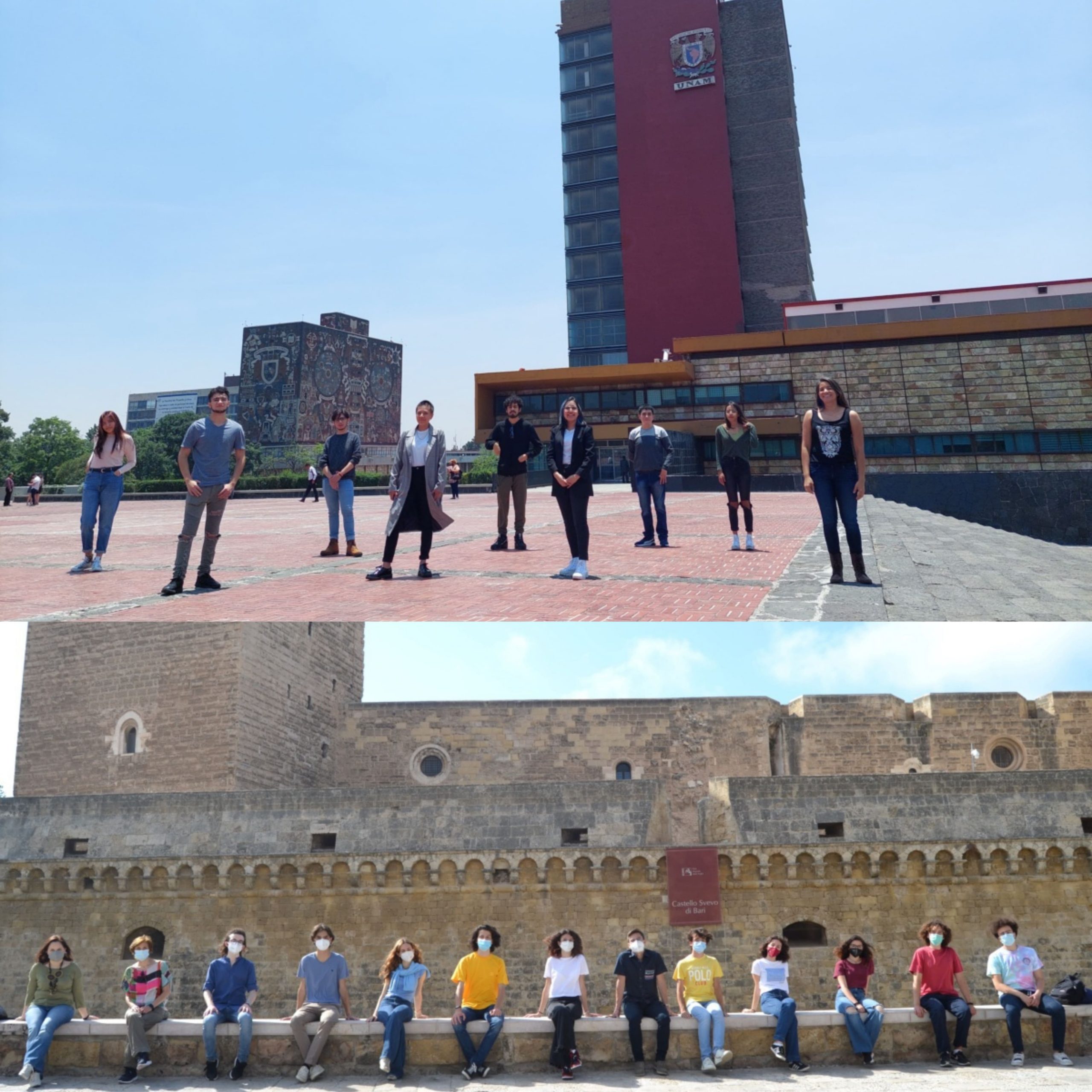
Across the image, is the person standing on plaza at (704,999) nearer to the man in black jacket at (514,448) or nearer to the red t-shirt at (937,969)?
the red t-shirt at (937,969)

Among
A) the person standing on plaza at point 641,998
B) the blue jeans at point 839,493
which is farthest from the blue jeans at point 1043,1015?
the blue jeans at point 839,493

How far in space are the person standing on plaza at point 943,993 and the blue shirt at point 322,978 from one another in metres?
4.09

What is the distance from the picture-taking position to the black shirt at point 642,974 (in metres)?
6.95

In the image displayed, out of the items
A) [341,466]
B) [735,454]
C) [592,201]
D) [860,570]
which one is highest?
[592,201]

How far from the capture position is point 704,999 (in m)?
6.97

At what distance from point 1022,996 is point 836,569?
3.37 meters

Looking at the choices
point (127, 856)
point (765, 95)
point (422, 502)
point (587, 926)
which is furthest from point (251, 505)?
point (765, 95)

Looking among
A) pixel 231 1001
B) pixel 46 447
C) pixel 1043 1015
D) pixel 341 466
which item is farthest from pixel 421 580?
pixel 46 447

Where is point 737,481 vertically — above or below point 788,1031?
above

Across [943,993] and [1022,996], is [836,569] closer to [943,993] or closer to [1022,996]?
[943,993]

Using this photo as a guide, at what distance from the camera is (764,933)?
1449 cm

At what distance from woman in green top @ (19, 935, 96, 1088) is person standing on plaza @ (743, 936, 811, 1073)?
4677 mm

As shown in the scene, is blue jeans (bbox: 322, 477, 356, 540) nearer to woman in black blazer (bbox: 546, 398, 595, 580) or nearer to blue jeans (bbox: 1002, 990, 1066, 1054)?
woman in black blazer (bbox: 546, 398, 595, 580)

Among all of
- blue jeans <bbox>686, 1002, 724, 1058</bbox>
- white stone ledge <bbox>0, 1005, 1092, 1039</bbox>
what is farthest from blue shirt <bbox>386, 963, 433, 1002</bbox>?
blue jeans <bbox>686, 1002, 724, 1058</bbox>
